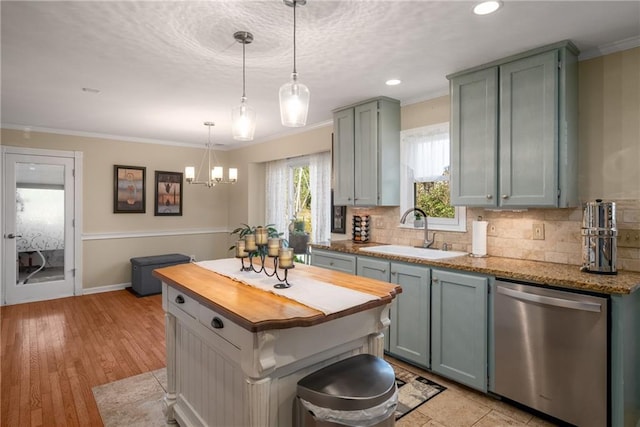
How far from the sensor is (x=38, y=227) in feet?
16.5

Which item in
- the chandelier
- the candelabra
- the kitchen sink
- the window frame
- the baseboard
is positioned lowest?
the baseboard

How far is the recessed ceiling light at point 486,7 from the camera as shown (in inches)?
75.9

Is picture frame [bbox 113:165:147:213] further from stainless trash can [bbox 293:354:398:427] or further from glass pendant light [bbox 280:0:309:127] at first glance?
stainless trash can [bbox 293:354:398:427]

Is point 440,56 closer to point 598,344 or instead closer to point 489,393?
point 598,344

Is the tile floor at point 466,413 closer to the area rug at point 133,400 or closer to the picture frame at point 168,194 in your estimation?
the area rug at point 133,400

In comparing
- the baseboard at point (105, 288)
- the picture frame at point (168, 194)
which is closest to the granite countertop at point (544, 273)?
the picture frame at point (168, 194)

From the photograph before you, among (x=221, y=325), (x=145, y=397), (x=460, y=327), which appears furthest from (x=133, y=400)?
(x=460, y=327)

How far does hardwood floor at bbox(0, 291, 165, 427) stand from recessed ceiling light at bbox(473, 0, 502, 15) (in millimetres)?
3413

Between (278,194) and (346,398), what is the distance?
4703 mm

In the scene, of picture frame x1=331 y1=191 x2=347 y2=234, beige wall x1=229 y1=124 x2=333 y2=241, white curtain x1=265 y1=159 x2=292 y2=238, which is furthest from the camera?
white curtain x1=265 y1=159 x2=292 y2=238

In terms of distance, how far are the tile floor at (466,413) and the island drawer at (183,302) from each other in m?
1.46

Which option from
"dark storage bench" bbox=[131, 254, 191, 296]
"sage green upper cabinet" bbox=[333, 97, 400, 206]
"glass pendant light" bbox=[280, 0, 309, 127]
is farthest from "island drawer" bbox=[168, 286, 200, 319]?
"dark storage bench" bbox=[131, 254, 191, 296]

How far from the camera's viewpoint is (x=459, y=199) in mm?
2980

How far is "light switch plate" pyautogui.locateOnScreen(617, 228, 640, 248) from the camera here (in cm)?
233
